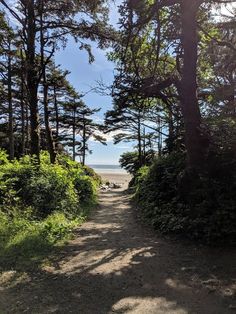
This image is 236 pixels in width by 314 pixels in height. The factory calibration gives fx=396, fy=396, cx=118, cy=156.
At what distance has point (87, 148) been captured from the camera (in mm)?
44594

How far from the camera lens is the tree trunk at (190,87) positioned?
9922mm

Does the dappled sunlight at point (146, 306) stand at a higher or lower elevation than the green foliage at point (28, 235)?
lower

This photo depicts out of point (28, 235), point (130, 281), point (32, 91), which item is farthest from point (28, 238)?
point (32, 91)

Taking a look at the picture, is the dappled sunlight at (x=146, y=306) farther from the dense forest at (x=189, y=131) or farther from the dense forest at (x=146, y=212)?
the dense forest at (x=189, y=131)

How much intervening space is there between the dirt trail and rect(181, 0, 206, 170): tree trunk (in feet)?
8.64

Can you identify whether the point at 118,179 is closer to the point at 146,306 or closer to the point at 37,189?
the point at 37,189

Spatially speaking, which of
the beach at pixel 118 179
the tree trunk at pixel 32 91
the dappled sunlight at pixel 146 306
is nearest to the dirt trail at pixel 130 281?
the dappled sunlight at pixel 146 306

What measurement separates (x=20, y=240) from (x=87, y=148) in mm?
36695

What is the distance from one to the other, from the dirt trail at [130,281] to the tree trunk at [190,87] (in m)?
2.63

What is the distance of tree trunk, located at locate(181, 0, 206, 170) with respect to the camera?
9.92 meters

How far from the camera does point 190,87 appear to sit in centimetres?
1029

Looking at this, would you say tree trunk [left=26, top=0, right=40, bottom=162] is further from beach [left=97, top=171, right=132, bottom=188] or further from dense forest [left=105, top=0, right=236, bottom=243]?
beach [left=97, top=171, right=132, bottom=188]

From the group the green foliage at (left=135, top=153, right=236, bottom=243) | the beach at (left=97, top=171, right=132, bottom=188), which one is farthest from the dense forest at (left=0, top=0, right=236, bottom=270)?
Answer: the beach at (left=97, top=171, right=132, bottom=188)

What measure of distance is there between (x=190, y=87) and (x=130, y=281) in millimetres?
5935
